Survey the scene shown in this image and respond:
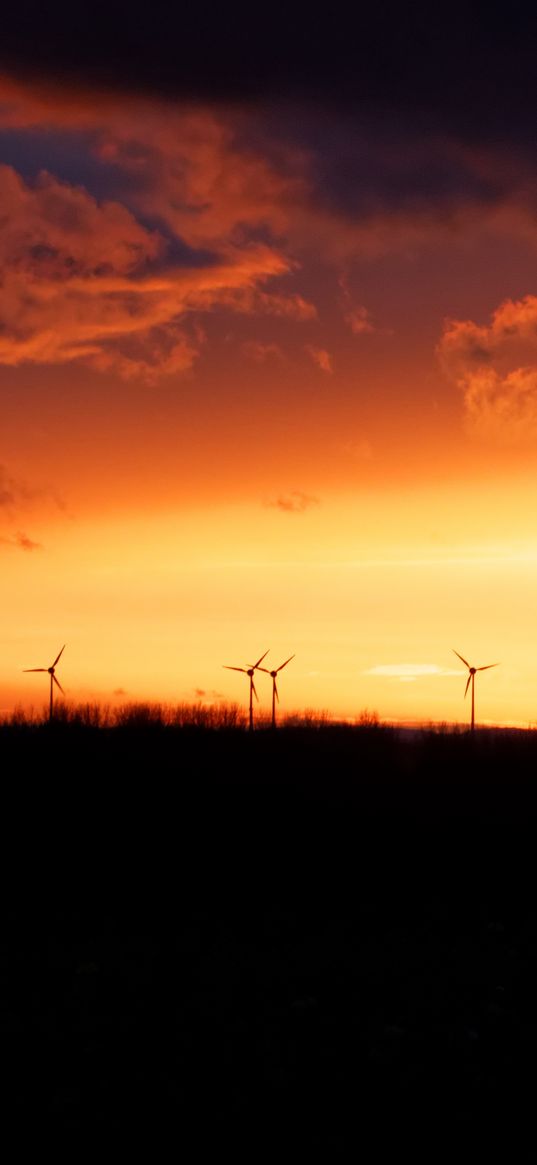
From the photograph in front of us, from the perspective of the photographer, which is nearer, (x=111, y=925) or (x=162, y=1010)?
(x=162, y=1010)

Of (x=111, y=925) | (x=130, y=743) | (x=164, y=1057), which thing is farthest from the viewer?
(x=130, y=743)

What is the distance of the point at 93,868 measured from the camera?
134 feet

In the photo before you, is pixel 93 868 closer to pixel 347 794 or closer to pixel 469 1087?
pixel 347 794

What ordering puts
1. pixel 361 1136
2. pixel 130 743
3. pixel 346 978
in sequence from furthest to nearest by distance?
1. pixel 130 743
2. pixel 346 978
3. pixel 361 1136

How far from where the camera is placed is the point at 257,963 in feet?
80.1

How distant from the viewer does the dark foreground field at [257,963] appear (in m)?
14.7

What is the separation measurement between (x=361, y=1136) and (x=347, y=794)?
46.9 metres

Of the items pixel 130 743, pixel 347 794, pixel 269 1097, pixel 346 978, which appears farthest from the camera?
pixel 130 743

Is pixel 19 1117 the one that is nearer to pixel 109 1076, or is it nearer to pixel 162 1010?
pixel 109 1076

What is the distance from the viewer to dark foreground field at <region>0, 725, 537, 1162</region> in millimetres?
14664

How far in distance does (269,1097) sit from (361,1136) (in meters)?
1.60

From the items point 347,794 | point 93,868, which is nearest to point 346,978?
point 93,868

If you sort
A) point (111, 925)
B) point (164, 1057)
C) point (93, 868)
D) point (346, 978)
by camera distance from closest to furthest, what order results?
point (164, 1057) < point (346, 978) < point (111, 925) < point (93, 868)

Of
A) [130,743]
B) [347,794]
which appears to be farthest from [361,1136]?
[130,743]
